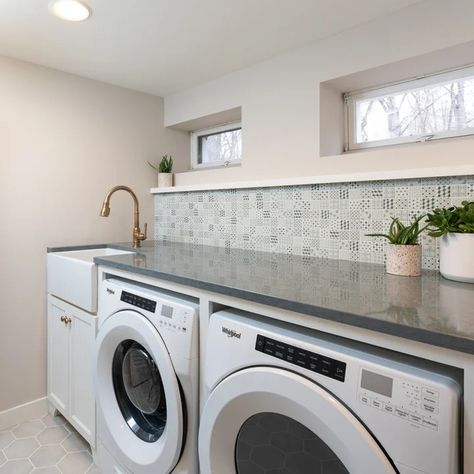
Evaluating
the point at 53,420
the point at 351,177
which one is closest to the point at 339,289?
the point at 351,177

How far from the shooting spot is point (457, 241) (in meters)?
1.12

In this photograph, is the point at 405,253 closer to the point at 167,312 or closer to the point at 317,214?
the point at 317,214

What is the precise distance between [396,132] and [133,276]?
1.38 m

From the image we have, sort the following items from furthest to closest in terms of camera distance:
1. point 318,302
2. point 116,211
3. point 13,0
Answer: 1. point 116,211
2. point 13,0
3. point 318,302

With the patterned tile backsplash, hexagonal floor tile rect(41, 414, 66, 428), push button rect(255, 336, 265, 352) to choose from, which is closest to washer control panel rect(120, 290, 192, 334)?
push button rect(255, 336, 265, 352)

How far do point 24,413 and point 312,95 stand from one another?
7.68ft

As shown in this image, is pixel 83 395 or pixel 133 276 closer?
pixel 133 276

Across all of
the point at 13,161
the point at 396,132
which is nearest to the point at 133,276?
the point at 13,161

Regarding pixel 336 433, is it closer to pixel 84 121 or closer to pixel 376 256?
pixel 376 256

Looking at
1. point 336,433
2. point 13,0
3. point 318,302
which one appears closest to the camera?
point 336,433

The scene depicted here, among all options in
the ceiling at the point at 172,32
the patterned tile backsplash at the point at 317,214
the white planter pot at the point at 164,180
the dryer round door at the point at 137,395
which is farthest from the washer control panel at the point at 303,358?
the white planter pot at the point at 164,180

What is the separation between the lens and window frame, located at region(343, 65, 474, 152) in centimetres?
148

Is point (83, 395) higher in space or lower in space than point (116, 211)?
lower

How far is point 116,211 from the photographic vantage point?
236 cm
